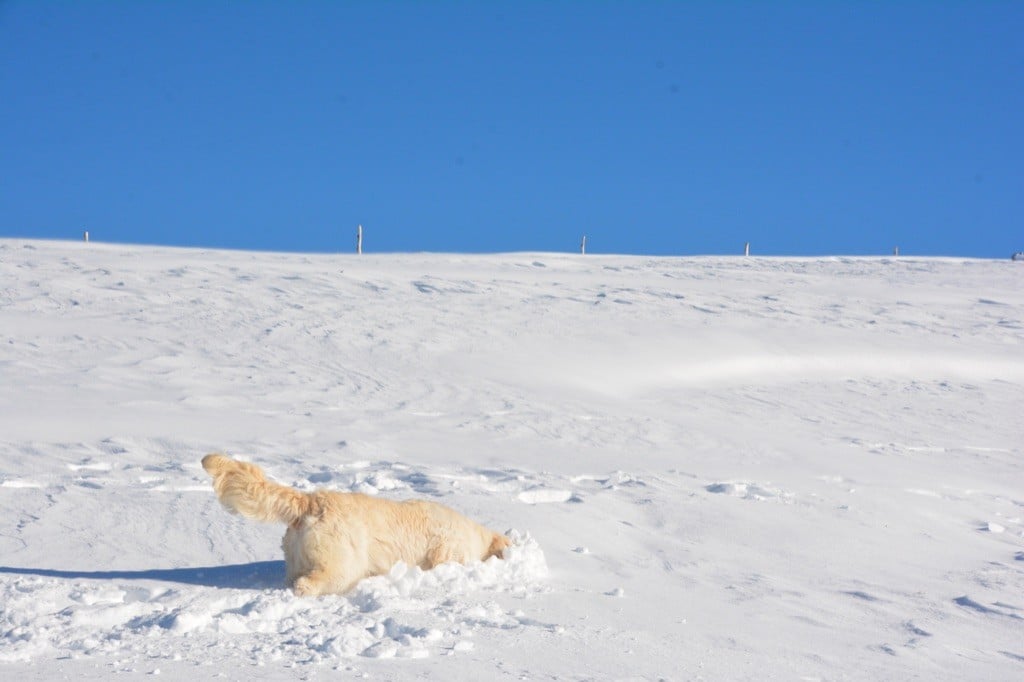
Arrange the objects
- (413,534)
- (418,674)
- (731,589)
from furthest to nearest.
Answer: (731,589), (413,534), (418,674)

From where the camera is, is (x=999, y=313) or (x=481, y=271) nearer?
(x=999, y=313)

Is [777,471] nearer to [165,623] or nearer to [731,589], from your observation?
[731,589]

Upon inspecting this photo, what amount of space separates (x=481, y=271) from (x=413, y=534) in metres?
18.1

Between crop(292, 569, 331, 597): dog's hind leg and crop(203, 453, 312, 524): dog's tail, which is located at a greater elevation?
crop(203, 453, 312, 524): dog's tail

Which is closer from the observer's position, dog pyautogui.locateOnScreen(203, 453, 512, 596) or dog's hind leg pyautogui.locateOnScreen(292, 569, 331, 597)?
dog's hind leg pyautogui.locateOnScreen(292, 569, 331, 597)

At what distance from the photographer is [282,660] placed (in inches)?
151

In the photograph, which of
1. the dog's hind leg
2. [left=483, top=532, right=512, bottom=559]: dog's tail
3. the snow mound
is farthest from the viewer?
[left=483, top=532, right=512, bottom=559]: dog's tail

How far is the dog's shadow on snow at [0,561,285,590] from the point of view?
4773 millimetres

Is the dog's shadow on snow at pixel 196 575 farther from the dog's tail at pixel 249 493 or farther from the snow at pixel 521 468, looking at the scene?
the dog's tail at pixel 249 493

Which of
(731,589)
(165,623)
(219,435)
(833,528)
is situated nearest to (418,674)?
(165,623)

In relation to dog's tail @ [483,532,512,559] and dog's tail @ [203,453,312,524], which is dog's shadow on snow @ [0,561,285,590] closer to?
dog's tail @ [203,453,312,524]

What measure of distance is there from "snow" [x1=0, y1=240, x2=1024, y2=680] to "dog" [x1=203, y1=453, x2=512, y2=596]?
113mm

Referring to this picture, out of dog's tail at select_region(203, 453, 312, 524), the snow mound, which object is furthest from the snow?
dog's tail at select_region(203, 453, 312, 524)

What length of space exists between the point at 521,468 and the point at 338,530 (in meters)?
3.85
